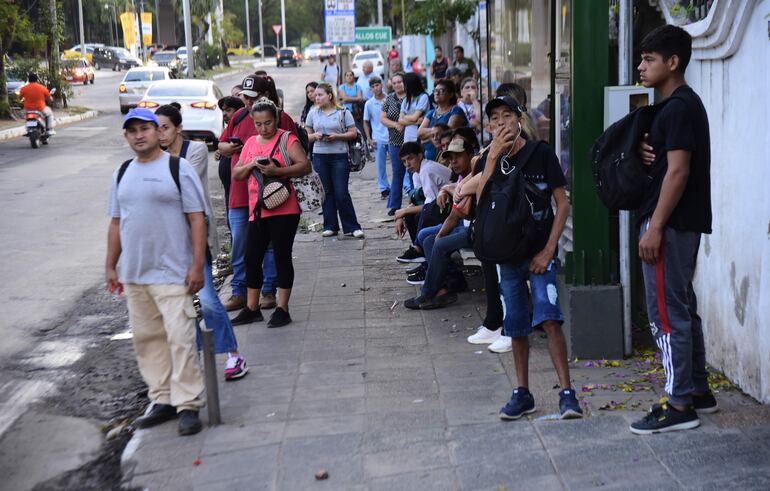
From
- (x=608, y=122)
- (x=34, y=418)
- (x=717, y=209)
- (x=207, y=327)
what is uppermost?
(x=608, y=122)

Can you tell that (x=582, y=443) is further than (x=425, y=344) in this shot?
No

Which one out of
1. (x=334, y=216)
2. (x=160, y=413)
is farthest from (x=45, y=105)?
(x=160, y=413)

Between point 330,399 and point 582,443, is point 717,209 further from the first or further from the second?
point 330,399

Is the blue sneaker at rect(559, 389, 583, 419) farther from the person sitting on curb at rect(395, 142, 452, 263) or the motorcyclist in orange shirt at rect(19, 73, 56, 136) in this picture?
the motorcyclist in orange shirt at rect(19, 73, 56, 136)

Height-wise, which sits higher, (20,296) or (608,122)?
(608,122)

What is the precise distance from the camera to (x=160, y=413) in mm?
5781

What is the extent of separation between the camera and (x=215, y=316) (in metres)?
6.23

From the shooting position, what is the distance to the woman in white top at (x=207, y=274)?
20.2 feet

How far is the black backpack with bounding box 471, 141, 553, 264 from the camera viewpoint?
204 inches

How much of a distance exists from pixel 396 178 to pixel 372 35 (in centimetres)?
1571

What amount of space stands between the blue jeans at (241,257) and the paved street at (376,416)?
Result: 31cm

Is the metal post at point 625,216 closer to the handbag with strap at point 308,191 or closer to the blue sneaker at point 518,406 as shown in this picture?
the blue sneaker at point 518,406

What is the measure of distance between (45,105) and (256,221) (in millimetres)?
18995

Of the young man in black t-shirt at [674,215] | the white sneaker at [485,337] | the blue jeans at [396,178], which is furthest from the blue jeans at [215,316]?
the blue jeans at [396,178]
